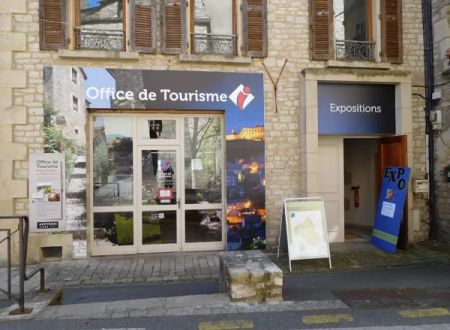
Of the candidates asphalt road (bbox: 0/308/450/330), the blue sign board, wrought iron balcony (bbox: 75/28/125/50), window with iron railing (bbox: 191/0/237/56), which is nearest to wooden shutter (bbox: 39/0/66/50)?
wrought iron balcony (bbox: 75/28/125/50)

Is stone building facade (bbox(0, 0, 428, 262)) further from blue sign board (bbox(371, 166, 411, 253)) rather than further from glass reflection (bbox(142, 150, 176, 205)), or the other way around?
glass reflection (bbox(142, 150, 176, 205))

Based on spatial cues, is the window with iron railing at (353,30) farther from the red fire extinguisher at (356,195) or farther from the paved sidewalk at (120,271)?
the paved sidewalk at (120,271)

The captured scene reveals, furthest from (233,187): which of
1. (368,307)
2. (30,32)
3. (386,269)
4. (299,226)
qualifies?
(30,32)

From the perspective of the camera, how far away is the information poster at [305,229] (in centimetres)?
619

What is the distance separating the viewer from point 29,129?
6789 millimetres

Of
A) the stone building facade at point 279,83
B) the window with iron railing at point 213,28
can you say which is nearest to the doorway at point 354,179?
the stone building facade at point 279,83

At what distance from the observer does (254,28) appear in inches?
293

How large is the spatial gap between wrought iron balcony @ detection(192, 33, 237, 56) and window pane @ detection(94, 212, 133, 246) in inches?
132

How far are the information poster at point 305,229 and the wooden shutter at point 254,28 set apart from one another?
9.67 ft

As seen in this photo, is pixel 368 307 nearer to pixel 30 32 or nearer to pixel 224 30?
pixel 224 30

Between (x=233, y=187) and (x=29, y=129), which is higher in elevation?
(x=29, y=129)

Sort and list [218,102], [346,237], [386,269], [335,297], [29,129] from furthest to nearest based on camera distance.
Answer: [346,237]
[218,102]
[29,129]
[386,269]
[335,297]

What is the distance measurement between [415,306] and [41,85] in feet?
21.4

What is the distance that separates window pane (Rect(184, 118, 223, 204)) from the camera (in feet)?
24.6
